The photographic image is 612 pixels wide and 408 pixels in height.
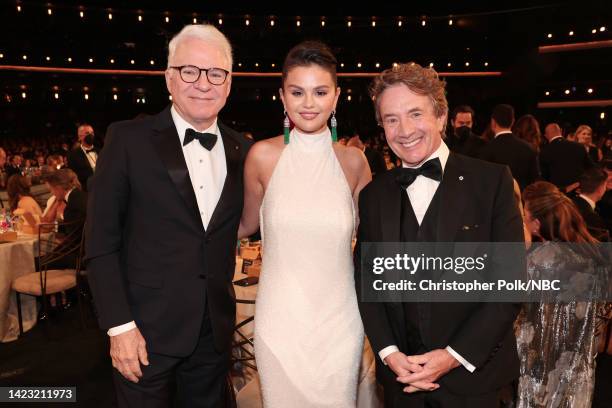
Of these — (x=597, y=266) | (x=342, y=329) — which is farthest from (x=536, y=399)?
(x=342, y=329)

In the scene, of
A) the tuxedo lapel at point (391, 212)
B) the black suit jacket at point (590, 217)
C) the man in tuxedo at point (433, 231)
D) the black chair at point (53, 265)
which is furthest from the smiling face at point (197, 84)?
the black chair at point (53, 265)

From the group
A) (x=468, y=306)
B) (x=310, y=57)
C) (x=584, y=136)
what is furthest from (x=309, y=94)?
(x=584, y=136)

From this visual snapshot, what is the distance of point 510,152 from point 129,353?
4.64 metres

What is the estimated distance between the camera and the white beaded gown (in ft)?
7.15

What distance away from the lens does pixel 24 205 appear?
577 cm

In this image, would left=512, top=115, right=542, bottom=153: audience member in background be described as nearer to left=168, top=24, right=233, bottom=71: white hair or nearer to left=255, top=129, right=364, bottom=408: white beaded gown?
left=255, top=129, right=364, bottom=408: white beaded gown

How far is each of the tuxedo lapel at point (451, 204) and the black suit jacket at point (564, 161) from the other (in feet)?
16.5

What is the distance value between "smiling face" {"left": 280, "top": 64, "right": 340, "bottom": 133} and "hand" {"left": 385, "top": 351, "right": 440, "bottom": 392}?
1017 mm

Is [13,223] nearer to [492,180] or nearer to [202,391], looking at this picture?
[202,391]

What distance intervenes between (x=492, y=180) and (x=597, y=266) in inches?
53.0

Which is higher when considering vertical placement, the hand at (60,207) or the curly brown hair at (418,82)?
the curly brown hair at (418,82)

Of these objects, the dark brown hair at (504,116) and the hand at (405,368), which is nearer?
the hand at (405,368)

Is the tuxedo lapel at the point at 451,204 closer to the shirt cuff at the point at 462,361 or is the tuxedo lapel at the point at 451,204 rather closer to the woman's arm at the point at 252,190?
the shirt cuff at the point at 462,361

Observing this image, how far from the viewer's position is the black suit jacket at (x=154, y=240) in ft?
6.09
